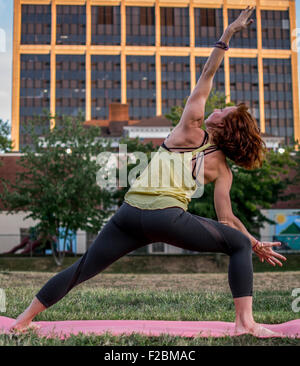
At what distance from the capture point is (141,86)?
79.1 meters

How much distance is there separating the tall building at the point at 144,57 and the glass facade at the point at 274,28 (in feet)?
0.53

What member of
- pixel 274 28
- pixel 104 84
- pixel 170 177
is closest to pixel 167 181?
pixel 170 177

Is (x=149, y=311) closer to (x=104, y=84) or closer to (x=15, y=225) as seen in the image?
(x=15, y=225)

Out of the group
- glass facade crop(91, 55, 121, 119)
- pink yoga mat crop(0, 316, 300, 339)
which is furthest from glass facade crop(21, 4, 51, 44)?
pink yoga mat crop(0, 316, 300, 339)

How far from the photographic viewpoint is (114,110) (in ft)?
209

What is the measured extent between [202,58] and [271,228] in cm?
4938

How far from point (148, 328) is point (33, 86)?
76.9 m

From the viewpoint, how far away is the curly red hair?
4070mm

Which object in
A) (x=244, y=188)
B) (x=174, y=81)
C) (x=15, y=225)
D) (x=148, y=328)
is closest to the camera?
(x=148, y=328)

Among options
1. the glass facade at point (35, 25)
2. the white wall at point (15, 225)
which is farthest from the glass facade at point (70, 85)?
the white wall at point (15, 225)

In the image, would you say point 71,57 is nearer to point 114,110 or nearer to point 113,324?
point 114,110

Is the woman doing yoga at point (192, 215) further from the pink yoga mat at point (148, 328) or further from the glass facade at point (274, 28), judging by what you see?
the glass facade at point (274, 28)

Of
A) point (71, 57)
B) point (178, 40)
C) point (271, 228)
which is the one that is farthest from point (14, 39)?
point (271, 228)

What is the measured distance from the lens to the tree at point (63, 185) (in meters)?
26.8
